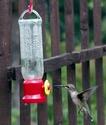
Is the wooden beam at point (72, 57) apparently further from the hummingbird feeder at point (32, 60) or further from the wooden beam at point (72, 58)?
the hummingbird feeder at point (32, 60)

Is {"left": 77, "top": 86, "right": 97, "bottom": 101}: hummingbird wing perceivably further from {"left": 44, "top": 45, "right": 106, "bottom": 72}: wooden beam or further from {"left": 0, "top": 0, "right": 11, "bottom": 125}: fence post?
{"left": 0, "top": 0, "right": 11, "bottom": 125}: fence post

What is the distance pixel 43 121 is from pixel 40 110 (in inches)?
3.4

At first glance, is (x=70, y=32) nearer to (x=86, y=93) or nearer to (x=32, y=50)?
(x=86, y=93)

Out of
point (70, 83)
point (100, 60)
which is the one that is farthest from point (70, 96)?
point (100, 60)

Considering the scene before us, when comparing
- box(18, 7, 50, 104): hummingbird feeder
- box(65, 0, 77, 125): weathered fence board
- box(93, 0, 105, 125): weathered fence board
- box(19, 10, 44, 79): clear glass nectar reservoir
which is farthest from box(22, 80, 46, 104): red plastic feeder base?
box(93, 0, 105, 125): weathered fence board

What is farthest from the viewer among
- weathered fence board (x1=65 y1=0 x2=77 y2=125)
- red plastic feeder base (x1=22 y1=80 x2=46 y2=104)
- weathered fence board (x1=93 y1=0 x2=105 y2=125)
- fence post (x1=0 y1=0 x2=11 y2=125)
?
weathered fence board (x1=93 y1=0 x2=105 y2=125)

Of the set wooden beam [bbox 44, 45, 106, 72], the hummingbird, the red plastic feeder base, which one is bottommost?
the hummingbird

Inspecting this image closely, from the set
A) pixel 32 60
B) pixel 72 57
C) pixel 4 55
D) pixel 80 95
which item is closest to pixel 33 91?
pixel 32 60

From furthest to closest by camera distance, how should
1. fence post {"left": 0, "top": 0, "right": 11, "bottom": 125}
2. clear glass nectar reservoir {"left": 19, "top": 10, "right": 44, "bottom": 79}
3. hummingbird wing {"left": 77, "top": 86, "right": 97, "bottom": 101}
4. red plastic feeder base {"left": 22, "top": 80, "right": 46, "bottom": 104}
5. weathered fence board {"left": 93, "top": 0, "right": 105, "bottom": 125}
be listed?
weathered fence board {"left": 93, "top": 0, "right": 105, "bottom": 125} < hummingbird wing {"left": 77, "top": 86, "right": 97, "bottom": 101} < fence post {"left": 0, "top": 0, "right": 11, "bottom": 125} < clear glass nectar reservoir {"left": 19, "top": 10, "right": 44, "bottom": 79} < red plastic feeder base {"left": 22, "top": 80, "right": 46, "bottom": 104}

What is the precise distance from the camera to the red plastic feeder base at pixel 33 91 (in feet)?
16.6

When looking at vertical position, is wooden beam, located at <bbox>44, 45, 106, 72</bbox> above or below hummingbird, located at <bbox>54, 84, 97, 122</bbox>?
above

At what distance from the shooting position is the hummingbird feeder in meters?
5.07

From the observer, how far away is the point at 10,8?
5.44m

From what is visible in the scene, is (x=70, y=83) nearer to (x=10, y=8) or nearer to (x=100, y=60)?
(x=100, y=60)
